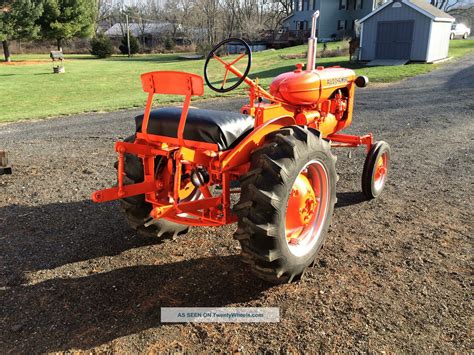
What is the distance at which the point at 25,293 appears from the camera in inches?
125

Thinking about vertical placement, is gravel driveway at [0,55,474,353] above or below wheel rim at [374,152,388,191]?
below

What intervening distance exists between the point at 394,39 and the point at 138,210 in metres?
22.4

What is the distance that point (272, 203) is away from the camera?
2799mm

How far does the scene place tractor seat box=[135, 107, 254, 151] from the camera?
306cm

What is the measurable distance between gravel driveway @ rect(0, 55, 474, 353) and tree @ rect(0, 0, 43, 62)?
30.3m

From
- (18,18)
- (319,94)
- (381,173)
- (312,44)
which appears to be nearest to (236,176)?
(319,94)

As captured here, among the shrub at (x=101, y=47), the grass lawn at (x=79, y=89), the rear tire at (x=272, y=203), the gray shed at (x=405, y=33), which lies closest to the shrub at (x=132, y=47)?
the shrub at (x=101, y=47)

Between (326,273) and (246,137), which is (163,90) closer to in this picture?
(246,137)

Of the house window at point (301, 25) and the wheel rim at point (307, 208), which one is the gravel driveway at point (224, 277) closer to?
the wheel rim at point (307, 208)

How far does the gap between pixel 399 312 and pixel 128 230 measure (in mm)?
2590

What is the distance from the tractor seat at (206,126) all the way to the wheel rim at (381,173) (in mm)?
2439

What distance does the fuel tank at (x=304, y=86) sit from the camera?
174 inches

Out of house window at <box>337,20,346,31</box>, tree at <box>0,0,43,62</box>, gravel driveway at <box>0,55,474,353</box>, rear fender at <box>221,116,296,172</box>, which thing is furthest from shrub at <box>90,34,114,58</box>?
rear fender at <box>221,116,296,172</box>

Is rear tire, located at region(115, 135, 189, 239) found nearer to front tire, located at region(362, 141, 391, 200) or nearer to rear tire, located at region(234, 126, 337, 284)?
rear tire, located at region(234, 126, 337, 284)
